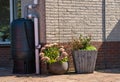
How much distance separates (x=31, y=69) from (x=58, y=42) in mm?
1219

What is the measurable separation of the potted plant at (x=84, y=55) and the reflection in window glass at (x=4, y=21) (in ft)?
13.5

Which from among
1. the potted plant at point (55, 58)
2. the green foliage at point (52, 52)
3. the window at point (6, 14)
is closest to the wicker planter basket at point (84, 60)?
the potted plant at point (55, 58)

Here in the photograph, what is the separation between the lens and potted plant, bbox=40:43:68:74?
455 inches

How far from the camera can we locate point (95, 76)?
1126 cm

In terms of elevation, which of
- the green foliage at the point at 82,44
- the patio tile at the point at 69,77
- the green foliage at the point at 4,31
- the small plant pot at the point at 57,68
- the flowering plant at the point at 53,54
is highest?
the green foliage at the point at 4,31

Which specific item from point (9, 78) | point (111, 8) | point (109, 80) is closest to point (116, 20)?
point (111, 8)

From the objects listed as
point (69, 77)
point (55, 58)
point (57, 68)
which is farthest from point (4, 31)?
point (69, 77)

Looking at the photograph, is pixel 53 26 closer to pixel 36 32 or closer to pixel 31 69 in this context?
pixel 36 32

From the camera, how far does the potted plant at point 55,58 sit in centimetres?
1156

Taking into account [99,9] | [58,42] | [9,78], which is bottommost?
[9,78]

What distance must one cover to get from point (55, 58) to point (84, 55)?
883 millimetres

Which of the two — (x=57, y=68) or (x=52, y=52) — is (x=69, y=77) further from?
(x=52, y=52)

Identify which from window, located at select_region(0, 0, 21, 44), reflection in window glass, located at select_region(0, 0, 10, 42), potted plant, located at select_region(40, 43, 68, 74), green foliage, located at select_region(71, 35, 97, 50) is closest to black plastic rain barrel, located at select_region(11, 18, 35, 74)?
potted plant, located at select_region(40, 43, 68, 74)

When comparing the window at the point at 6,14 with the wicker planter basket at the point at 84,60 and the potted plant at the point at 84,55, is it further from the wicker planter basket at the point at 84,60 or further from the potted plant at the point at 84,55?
the wicker planter basket at the point at 84,60
